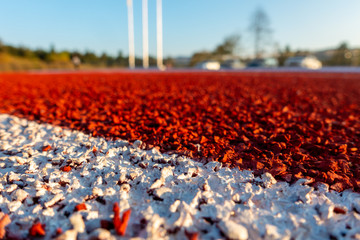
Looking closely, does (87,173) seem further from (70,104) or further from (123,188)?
(70,104)

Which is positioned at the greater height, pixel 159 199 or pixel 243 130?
pixel 243 130

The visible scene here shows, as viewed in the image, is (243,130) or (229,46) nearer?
(243,130)

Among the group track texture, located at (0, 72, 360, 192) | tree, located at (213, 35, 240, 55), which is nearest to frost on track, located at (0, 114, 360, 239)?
track texture, located at (0, 72, 360, 192)

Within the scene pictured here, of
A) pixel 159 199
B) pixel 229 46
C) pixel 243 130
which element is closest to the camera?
pixel 159 199

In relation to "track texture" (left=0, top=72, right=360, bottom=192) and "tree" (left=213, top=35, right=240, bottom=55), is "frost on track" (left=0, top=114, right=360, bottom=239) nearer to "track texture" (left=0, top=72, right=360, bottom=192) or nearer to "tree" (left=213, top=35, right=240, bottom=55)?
"track texture" (left=0, top=72, right=360, bottom=192)

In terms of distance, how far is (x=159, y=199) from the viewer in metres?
1.75

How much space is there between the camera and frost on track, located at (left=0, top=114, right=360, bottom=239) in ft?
4.77

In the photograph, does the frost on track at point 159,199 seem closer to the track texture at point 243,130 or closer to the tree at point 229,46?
the track texture at point 243,130

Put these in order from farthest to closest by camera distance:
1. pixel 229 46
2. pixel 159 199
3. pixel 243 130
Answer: pixel 229 46
pixel 243 130
pixel 159 199

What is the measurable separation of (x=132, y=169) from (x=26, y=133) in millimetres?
1938

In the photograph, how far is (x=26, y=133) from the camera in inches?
126

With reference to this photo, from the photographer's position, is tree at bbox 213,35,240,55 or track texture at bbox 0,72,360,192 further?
tree at bbox 213,35,240,55

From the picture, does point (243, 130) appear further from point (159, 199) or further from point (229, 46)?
point (229, 46)

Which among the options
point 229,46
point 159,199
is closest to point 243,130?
point 159,199
